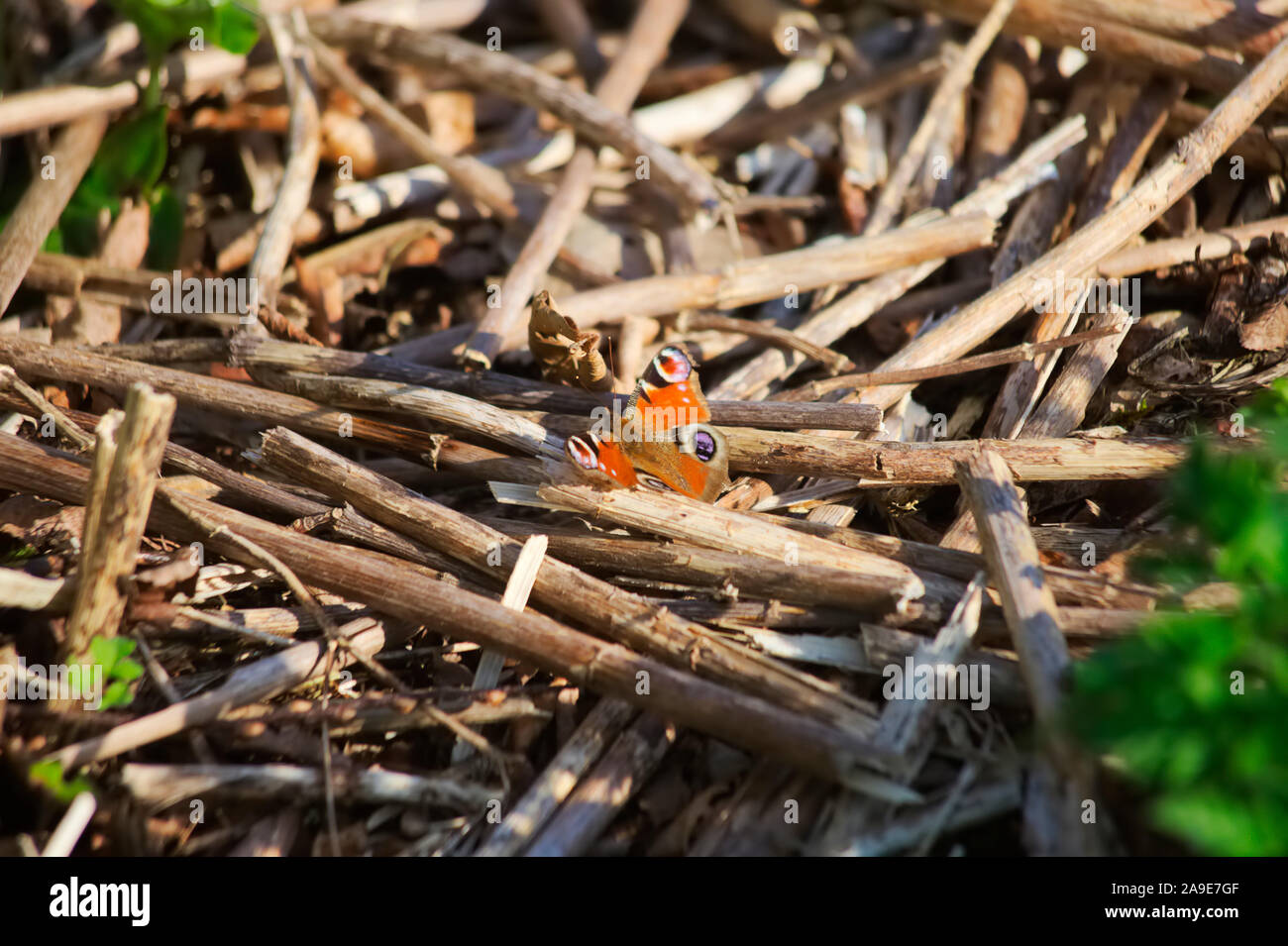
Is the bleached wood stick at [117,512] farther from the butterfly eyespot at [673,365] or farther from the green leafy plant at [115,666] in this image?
the butterfly eyespot at [673,365]

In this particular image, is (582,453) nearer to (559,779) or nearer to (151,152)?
(559,779)

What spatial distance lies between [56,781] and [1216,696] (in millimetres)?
3075

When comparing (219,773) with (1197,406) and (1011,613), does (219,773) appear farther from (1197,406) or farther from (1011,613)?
(1197,406)

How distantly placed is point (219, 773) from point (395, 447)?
4.70ft

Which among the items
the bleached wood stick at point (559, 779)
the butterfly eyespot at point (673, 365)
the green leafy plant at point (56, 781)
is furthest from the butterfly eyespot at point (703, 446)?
the green leafy plant at point (56, 781)

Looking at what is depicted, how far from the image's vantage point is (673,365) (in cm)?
326

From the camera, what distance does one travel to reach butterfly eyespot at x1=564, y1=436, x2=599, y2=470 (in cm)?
325

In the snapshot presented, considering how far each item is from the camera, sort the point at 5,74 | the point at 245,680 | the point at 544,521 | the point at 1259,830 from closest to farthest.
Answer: the point at 1259,830
the point at 245,680
the point at 544,521
the point at 5,74

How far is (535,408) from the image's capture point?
3.83 meters

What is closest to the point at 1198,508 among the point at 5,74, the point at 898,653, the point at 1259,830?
the point at 1259,830

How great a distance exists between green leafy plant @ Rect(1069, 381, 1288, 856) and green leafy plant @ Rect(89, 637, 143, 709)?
2.79 m

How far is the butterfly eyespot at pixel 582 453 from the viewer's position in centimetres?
325

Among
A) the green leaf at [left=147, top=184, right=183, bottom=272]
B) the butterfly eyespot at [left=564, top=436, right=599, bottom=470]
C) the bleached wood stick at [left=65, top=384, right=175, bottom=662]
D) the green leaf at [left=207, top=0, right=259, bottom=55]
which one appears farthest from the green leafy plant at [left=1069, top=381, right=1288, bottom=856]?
the green leaf at [left=147, top=184, right=183, bottom=272]

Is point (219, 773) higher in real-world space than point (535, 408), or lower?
lower
